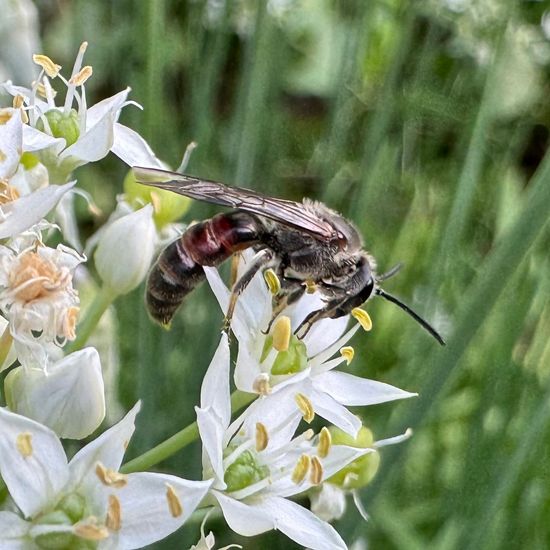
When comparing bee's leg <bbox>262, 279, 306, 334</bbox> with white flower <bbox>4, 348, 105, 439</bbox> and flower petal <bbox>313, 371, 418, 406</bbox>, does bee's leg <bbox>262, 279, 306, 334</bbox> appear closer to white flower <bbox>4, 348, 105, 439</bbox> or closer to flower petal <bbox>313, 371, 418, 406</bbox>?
flower petal <bbox>313, 371, 418, 406</bbox>

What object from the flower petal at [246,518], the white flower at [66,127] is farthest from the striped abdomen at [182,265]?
the flower petal at [246,518]

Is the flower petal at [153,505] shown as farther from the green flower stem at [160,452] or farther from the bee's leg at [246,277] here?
the bee's leg at [246,277]

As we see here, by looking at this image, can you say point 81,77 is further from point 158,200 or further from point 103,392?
point 103,392

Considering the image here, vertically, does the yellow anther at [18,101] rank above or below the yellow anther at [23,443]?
above

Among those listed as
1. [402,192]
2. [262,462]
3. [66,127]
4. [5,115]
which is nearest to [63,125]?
[66,127]

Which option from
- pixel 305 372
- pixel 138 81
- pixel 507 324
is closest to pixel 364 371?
pixel 507 324

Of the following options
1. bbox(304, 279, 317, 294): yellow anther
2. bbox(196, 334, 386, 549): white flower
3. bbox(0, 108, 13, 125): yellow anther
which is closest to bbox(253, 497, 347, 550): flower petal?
bbox(196, 334, 386, 549): white flower
